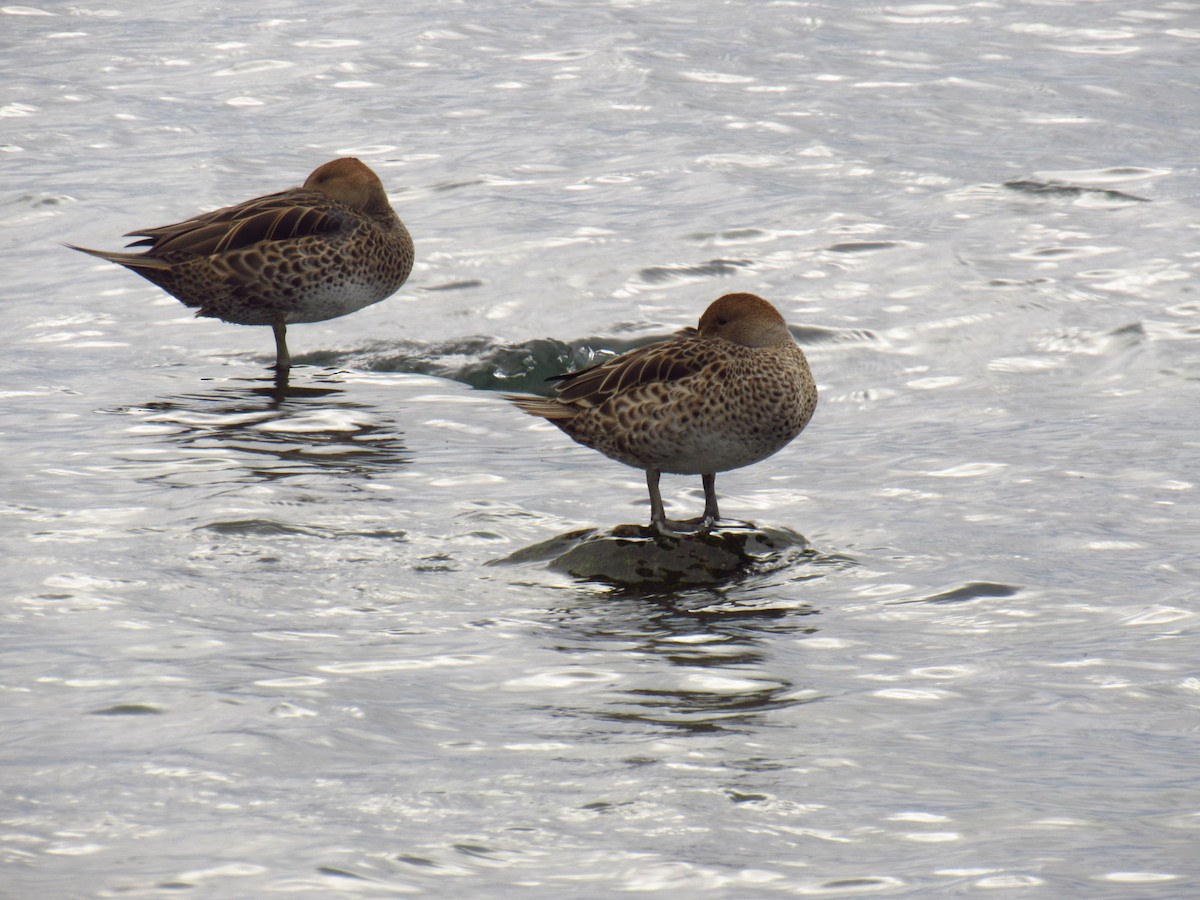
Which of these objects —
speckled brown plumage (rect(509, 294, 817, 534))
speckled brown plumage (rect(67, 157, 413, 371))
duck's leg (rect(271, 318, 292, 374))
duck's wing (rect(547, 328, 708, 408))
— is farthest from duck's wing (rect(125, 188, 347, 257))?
speckled brown plumage (rect(509, 294, 817, 534))

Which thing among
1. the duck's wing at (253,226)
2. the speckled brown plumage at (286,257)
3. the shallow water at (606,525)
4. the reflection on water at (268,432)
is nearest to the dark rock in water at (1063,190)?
the shallow water at (606,525)

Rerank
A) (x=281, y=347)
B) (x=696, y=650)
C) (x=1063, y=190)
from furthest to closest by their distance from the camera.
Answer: (x=1063, y=190)
(x=281, y=347)
(x=696, y=650)

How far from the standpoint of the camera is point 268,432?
1006 centimetres

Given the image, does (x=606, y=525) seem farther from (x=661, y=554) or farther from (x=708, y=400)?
(x=708, y=400)

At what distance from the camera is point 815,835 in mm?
5090

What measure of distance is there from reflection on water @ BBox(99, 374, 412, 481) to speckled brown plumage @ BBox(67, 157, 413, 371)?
0.53m

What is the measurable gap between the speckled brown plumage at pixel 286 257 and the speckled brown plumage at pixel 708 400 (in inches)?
135

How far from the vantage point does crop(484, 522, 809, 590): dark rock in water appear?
771cm

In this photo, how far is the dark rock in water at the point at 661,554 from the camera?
25.3 ft

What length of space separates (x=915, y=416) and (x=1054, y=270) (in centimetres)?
351

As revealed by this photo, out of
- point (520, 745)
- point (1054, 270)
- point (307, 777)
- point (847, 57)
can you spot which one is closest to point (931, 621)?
point (520, 745)

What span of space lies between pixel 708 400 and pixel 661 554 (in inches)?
28.8

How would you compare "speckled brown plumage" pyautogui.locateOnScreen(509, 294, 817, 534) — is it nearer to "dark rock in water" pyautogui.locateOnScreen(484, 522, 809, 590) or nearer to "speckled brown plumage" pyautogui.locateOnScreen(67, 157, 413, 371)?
"dark rock in water" pyautogui.locateOnScreen(484, 522, 809, 590)

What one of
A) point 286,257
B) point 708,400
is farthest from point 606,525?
point 286,257
